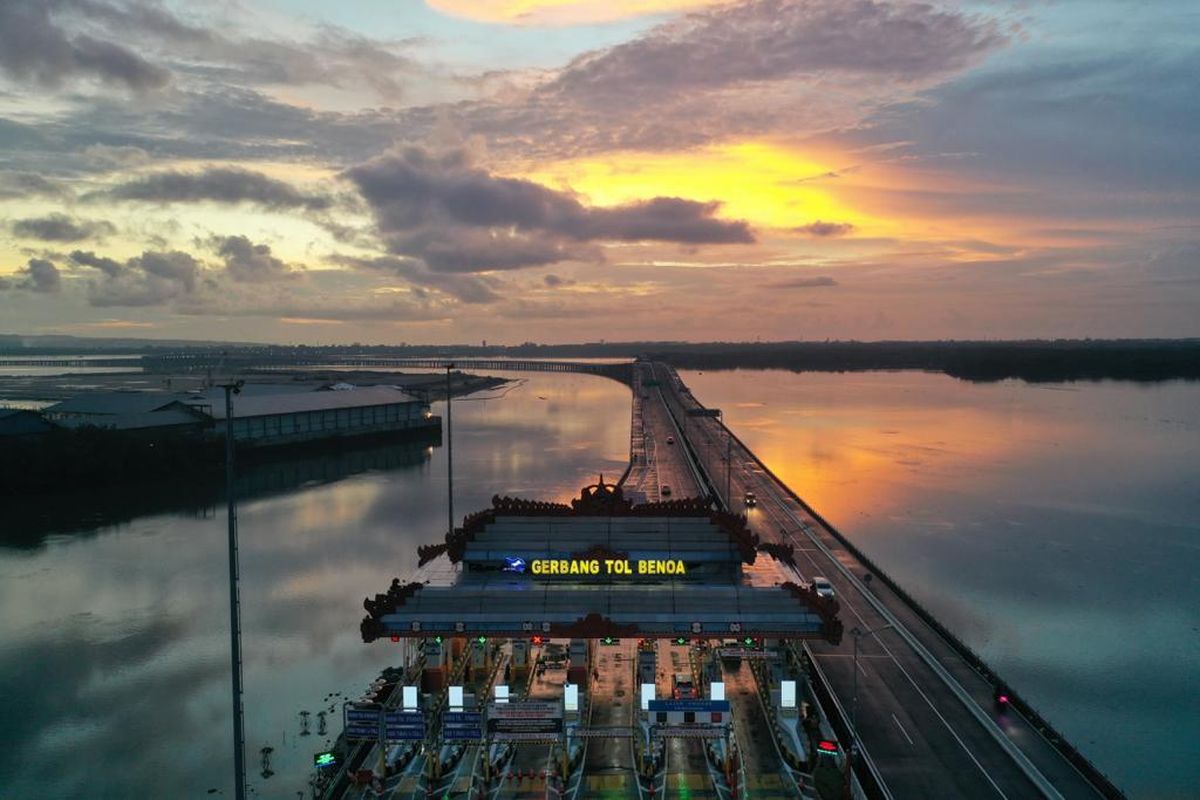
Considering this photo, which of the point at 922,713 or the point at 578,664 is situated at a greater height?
the point at 578,664

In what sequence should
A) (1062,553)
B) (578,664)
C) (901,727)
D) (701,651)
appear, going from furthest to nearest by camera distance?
(1062,553), (701,651), (578,664), (901,727)

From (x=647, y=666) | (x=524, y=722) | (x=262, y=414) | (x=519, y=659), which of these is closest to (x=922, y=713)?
(x=647, y=666)

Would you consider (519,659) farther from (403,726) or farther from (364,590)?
(364,590)

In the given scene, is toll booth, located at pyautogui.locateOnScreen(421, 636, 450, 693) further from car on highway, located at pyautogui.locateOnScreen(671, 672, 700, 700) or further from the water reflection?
car on highway, located at pyautogui.locateOnScreen(671, 672, 700, 700)

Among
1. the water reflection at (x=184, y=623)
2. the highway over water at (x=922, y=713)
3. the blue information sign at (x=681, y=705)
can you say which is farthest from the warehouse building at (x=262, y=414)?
the blue information sign at (x=681, y=705)

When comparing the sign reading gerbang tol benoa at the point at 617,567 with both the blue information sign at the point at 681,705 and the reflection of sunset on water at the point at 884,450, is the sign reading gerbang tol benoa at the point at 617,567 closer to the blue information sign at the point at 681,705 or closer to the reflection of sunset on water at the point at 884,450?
the blue information sign at the point at 681,705

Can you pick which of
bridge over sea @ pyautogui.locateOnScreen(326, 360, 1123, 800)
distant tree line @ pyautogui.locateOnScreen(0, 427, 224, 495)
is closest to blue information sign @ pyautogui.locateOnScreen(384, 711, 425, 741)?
bridge over sea @ pyautogui.locateOnScreen(326, 360, 1123, 800)

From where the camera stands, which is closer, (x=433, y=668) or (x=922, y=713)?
(x=922, y=713)
